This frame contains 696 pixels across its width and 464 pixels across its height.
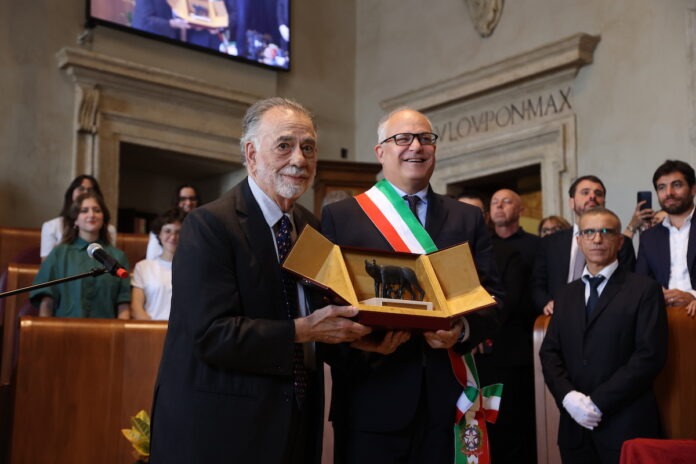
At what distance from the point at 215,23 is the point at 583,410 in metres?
7.66

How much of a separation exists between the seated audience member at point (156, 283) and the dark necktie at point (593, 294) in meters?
2.45

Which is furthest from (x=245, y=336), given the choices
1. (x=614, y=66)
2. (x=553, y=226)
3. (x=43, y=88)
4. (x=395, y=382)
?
(x=43, y=88)

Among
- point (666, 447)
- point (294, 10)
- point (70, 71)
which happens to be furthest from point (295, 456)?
point (294, 10)

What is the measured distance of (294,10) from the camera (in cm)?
1066

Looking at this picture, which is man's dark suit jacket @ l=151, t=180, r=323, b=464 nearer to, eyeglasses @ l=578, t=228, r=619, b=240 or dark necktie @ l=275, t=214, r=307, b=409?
dark necktie @ l=275, t=214, r=307, b=409

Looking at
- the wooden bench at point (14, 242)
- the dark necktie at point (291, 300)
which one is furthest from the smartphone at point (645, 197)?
the wooden bench at point (14, 242)

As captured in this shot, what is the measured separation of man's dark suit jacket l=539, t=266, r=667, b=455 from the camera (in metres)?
3.29

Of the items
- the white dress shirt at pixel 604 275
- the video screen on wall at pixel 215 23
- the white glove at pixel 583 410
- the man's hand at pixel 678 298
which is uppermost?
the video screen on wall at pixel 215 23

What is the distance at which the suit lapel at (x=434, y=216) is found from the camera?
8.32ft

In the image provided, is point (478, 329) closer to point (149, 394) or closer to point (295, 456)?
point (295, 456)

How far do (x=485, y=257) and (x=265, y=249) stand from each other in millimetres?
771

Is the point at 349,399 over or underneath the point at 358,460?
over

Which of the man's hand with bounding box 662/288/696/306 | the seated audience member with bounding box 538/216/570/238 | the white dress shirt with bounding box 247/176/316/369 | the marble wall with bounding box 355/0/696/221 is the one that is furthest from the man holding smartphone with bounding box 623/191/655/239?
the white dress shirt with bounding box 247/176/316/369

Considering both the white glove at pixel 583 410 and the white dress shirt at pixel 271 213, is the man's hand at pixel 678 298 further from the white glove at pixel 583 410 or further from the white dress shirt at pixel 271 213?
the white dress shirt at pixel 271 213
